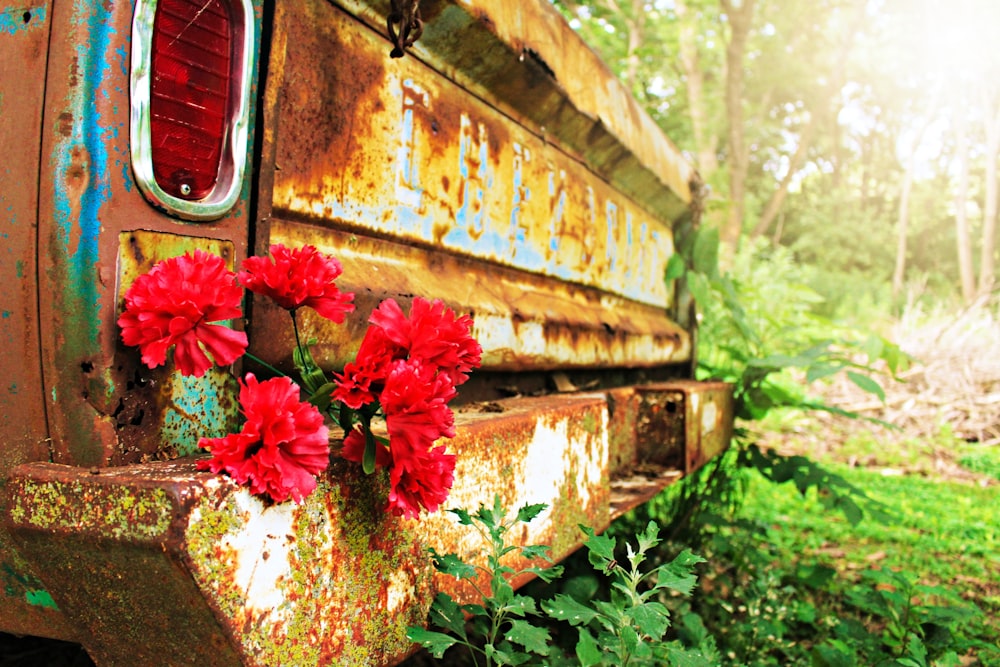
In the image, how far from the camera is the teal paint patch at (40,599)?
871 mm

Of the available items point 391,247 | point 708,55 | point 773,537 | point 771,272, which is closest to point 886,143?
point 708,55

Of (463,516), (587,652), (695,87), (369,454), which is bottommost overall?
(587,652)

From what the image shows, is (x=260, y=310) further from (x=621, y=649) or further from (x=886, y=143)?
(x=886, y=143)

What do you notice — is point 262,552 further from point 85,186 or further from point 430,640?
point 85,186

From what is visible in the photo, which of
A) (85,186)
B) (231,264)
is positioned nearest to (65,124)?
(85,186)

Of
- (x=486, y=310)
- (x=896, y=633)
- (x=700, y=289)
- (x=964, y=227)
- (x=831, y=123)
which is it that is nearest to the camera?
(x=486, y=310)

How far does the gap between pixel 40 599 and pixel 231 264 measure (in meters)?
0.44

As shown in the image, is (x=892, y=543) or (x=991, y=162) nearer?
(x=892, y=543)

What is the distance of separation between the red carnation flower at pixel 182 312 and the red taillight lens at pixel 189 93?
0.44ft

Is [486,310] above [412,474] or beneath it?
above

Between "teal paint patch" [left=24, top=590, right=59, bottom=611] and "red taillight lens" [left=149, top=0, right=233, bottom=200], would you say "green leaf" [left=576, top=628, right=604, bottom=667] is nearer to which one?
"teal paint patch" [left=24, top=590, right=59, bottom=611]

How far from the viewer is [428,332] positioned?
960 millimetres

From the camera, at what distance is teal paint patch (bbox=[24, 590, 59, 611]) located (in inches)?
34.3

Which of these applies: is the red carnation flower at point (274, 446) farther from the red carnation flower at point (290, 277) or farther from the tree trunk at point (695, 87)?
the tree trunk at point (695, 87)
